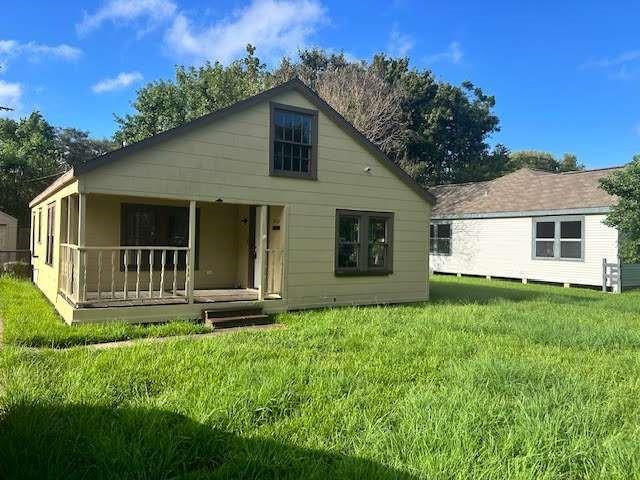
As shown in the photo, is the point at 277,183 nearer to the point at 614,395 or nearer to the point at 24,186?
the point at 614,395

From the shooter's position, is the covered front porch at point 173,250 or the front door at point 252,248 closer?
the covered front porch at point 173,250

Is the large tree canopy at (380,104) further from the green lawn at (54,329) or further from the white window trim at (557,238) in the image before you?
the green lawn at (54,329)

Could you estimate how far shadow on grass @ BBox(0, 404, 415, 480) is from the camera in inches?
123

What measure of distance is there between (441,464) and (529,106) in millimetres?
34463

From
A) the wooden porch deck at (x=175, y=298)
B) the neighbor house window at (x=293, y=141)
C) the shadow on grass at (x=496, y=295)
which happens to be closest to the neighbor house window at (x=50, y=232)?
the wooden porch deck at (x=175, y=298)

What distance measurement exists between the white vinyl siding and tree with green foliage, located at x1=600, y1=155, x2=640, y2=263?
1021 mm

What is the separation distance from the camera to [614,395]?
4703mm

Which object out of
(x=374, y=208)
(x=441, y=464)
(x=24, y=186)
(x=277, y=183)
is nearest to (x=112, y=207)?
(x=277, y=183)

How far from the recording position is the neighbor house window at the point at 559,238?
1699cm

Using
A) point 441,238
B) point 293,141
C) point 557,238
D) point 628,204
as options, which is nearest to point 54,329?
point 293,141

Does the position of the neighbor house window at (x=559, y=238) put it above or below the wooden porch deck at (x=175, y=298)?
above

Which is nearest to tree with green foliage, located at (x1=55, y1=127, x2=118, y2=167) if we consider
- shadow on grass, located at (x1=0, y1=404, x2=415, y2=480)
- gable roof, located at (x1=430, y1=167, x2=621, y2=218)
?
gable roof, located at (x1=430, y1=167, x2=621, y2=218)

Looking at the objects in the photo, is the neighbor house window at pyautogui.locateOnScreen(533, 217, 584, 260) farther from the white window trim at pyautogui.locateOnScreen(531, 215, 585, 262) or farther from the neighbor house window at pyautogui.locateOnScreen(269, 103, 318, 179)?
the neighbor house window at pyautogui.locateOnScreen(269, 103, 318, 179)

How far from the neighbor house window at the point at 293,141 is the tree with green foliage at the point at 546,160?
39.6 meters
